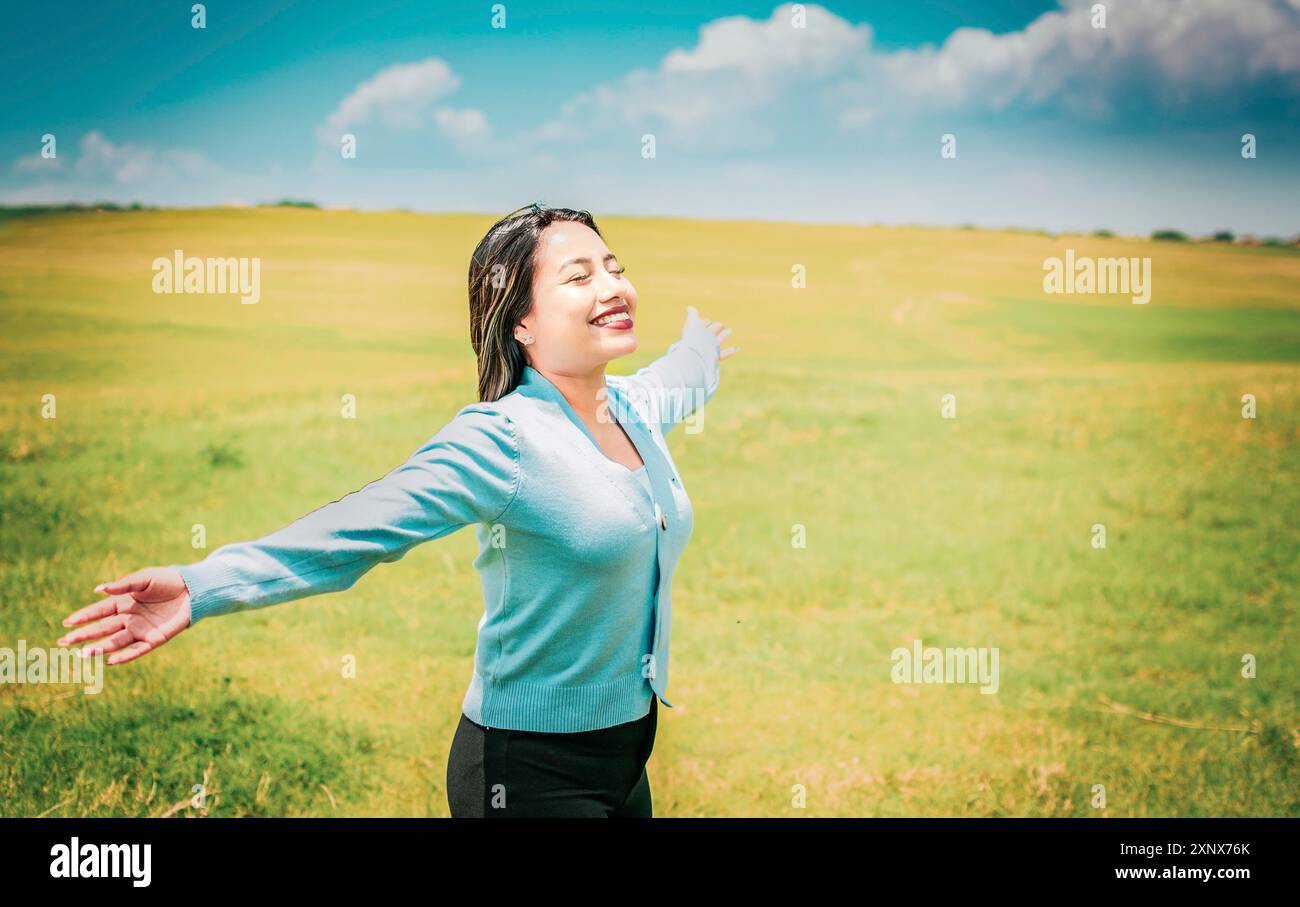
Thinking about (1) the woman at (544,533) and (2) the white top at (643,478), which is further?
(2) the white top at (643,478)

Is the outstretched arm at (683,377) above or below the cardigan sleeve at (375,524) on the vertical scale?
above

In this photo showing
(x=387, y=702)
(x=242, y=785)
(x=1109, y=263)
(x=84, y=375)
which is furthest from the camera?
(x=1109, y=263)

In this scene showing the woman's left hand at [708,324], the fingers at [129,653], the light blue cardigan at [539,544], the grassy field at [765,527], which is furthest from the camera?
the grassy field at [765,527]

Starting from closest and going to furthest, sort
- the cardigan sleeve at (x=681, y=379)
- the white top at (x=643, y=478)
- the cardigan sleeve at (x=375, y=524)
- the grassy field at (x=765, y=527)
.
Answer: the cardigan sleeve at (x=375, y=524) < the white top at (x=643, y=478) < the cardigan sleeve at (x=681, y=379) < the grassy field at (x=765, y=527)

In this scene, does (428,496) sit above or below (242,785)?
above

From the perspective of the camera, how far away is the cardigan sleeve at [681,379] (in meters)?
3.40

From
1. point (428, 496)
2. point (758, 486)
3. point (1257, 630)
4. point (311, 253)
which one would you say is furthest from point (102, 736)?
point (311, 253)

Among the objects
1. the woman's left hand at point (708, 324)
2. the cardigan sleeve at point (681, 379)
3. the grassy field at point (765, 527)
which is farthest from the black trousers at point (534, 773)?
the grassy field at point (765, 527)

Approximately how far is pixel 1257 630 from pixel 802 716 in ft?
12.2

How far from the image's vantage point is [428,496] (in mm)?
2275

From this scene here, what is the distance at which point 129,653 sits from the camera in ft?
6.38

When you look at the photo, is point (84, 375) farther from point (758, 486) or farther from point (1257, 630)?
point (1257, 630)

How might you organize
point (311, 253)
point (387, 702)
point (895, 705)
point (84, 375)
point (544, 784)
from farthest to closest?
point (311, 253) < point (84, 375) < point (895, 705) < point (387, 702) < point (544, 784)

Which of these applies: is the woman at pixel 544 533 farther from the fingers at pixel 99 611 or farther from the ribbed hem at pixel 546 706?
the fingers at pixel 99 611
